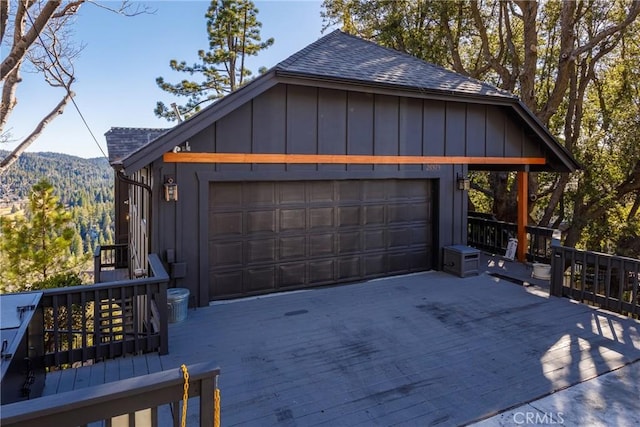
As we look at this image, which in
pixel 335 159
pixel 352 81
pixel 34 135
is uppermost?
pixel 34 135

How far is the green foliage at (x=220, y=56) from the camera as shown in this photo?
20.4 meters

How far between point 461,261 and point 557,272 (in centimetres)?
159

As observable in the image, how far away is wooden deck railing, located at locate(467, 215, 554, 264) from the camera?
8758 mm

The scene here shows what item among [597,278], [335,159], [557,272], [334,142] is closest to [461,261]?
[557,272]

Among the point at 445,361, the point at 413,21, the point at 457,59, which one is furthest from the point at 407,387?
the point at 413,21

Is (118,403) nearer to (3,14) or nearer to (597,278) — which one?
(597,278)

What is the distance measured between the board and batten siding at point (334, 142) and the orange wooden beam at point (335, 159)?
75 millimetres

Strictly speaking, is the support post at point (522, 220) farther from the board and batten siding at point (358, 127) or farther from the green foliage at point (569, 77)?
the green foliage at point (569, 77)

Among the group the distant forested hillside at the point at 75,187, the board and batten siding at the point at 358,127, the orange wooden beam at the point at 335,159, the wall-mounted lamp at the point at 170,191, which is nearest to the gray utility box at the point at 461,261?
the orange wooden beam at the point at 335,159

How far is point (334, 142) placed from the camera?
6965 mm

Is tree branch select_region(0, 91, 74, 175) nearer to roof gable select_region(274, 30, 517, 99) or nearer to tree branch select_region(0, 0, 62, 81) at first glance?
tree branch select_region(0, 0, 62, 81)

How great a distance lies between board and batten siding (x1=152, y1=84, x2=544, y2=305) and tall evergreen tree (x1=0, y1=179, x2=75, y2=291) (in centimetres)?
1108

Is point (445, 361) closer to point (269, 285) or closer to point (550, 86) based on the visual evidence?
point (269, 285)

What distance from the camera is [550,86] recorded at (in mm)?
16375
